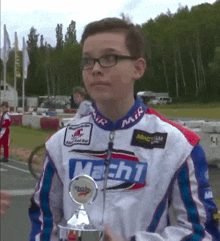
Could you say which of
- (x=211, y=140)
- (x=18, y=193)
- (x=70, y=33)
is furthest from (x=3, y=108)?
(x=70, y=33)

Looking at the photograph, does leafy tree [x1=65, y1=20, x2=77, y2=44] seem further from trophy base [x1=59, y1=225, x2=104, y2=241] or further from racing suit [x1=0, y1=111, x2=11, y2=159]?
racing suit [x1=0, y1=111, x2=11, y2=159]

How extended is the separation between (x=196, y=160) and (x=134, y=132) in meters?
0.24

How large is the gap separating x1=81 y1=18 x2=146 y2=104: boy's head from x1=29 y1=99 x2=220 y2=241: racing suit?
0.11 m

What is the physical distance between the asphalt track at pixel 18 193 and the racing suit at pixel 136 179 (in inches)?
163

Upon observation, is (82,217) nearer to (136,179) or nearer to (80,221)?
(80,221)

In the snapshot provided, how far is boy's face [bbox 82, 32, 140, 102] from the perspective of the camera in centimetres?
179

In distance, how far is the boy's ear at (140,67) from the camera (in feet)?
6.14

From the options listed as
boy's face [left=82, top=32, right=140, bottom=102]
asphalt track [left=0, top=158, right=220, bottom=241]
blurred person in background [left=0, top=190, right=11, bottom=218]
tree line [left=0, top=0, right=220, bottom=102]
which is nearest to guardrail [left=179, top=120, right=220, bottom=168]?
asphalt track [left=0, top=158, right=220, bottom=241]

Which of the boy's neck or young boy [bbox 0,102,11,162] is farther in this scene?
young boy [bbox 0,102,11,162]

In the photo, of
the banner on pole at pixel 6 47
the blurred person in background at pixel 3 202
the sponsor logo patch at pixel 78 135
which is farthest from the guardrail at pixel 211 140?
the banner on pole at pixel 6 47

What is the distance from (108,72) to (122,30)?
17 cm

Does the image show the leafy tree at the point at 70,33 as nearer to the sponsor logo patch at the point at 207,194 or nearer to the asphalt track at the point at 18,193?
the sponsor logo patch at the point at 207,194

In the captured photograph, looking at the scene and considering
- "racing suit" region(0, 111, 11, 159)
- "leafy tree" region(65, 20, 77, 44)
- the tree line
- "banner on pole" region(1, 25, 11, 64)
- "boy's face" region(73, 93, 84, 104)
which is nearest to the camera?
"leafy tree" region(65, 20, 77, 44)

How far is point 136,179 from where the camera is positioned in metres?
1.78
